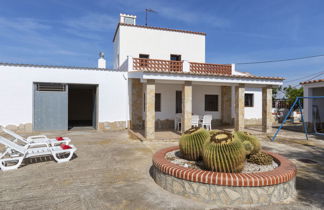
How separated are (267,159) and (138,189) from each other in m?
2.99

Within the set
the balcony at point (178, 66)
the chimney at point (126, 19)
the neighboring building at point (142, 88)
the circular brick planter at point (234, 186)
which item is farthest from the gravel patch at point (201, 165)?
the chimney at point (126, 19)

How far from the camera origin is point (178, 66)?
1101 cm

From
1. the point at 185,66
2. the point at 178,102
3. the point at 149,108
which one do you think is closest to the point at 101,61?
the point at 178,102

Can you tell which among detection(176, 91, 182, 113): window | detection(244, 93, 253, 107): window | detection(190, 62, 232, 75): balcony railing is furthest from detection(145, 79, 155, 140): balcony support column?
detection(244, 93, 253, 107): window

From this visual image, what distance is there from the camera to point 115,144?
8.45m

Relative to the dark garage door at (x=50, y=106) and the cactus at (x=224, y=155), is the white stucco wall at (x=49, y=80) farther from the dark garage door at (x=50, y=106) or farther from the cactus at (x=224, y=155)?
the cactus at (x=224, y=155)

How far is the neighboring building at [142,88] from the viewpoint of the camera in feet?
33.8

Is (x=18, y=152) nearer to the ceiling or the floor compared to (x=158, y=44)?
nearer to the floor

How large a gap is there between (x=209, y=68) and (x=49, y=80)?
28.9 feet

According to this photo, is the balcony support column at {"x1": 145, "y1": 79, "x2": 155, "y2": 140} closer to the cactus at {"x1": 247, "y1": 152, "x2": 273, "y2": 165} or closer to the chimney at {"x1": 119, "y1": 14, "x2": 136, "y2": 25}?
the cactus at {"x1": 247, "y1": 152, "x2": 273, "y2": 165}

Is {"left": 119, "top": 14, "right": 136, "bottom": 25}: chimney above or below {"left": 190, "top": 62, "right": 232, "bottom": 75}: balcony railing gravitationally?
above

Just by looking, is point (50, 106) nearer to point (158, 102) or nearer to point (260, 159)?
point (158, 102)

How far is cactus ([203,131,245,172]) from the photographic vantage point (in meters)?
3.96

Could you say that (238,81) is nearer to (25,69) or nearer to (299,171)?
(299,171)
